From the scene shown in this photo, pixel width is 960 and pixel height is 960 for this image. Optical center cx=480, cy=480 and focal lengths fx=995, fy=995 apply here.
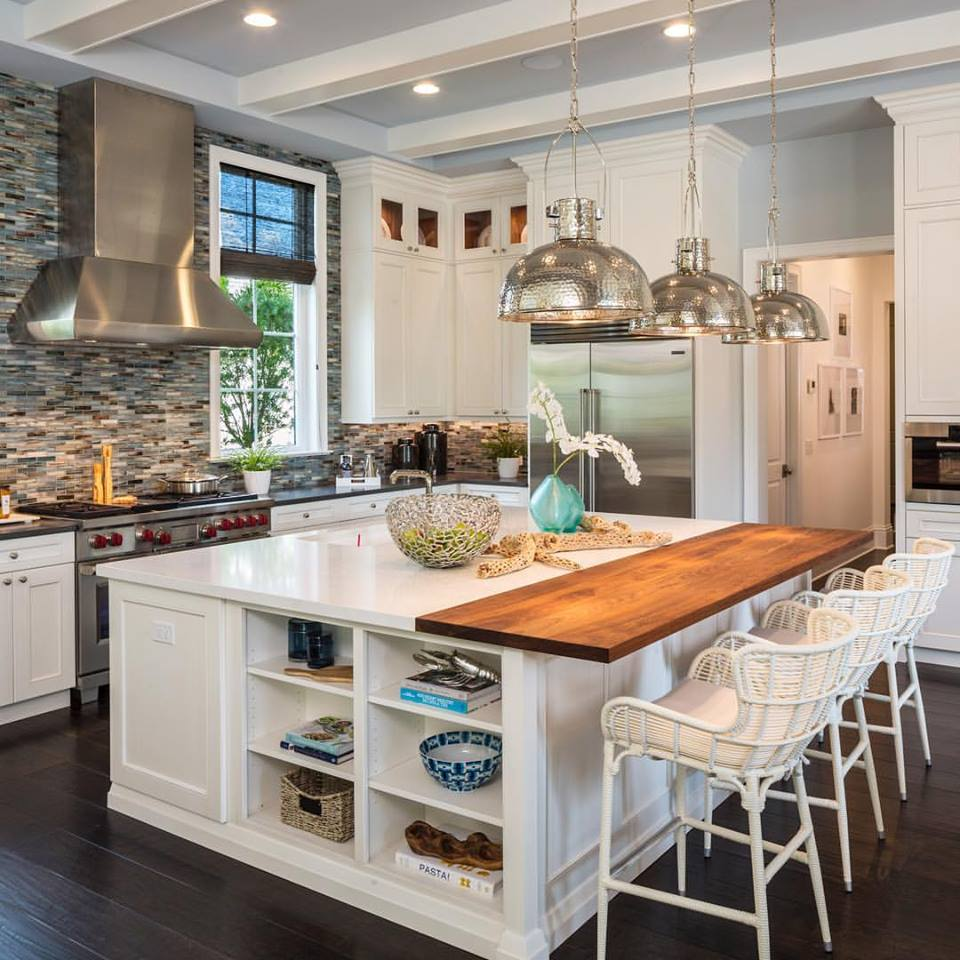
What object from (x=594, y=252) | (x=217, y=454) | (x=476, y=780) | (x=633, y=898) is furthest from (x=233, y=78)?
(x=633, y=898)

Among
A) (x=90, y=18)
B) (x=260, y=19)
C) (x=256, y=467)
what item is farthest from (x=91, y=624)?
(x=260, y=19)

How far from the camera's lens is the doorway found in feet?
23.5

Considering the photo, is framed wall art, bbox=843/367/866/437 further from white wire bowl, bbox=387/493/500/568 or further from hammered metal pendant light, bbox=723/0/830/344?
white wire bowl, bbox=387/493/500/568

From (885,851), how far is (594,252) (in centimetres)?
208

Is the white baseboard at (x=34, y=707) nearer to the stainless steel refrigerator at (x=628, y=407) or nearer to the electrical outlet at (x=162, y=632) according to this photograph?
the electrical outlet at (x=162, y=632)

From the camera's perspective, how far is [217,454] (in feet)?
19.3

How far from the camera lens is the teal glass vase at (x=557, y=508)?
12.6 ft

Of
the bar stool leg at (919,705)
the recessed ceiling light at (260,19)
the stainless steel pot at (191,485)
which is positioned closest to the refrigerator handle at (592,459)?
the stainless steel pot at (191,485)

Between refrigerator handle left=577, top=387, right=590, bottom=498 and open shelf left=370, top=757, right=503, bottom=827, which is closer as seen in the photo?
open shelf left=370, top=757, right=503, bottom=827

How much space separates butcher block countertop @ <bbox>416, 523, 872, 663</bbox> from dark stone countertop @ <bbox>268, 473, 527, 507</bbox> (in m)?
2.66

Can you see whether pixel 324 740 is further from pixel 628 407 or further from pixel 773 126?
pixel 628 407

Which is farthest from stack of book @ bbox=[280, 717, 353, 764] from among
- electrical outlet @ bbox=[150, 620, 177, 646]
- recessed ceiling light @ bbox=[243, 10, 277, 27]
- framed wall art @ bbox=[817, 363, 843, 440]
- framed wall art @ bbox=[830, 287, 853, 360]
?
framed wall art @ bbox=[830, 287, 853, 360]

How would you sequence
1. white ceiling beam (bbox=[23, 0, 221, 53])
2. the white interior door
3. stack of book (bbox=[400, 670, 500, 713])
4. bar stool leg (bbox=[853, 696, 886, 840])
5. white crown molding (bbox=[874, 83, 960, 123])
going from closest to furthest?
1. stack of book (bbox=[400, 670, 500, 713])
2. bar stool leg (bbox=[853, 696, 886, 840])
3. white ceiling beam (bbox=[23, 0, 221, 53])
4. white crown molding (bbox=[874, 83, 960, 123])
5. the white interior door

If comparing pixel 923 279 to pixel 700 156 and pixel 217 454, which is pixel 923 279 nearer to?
pixel 700 156
